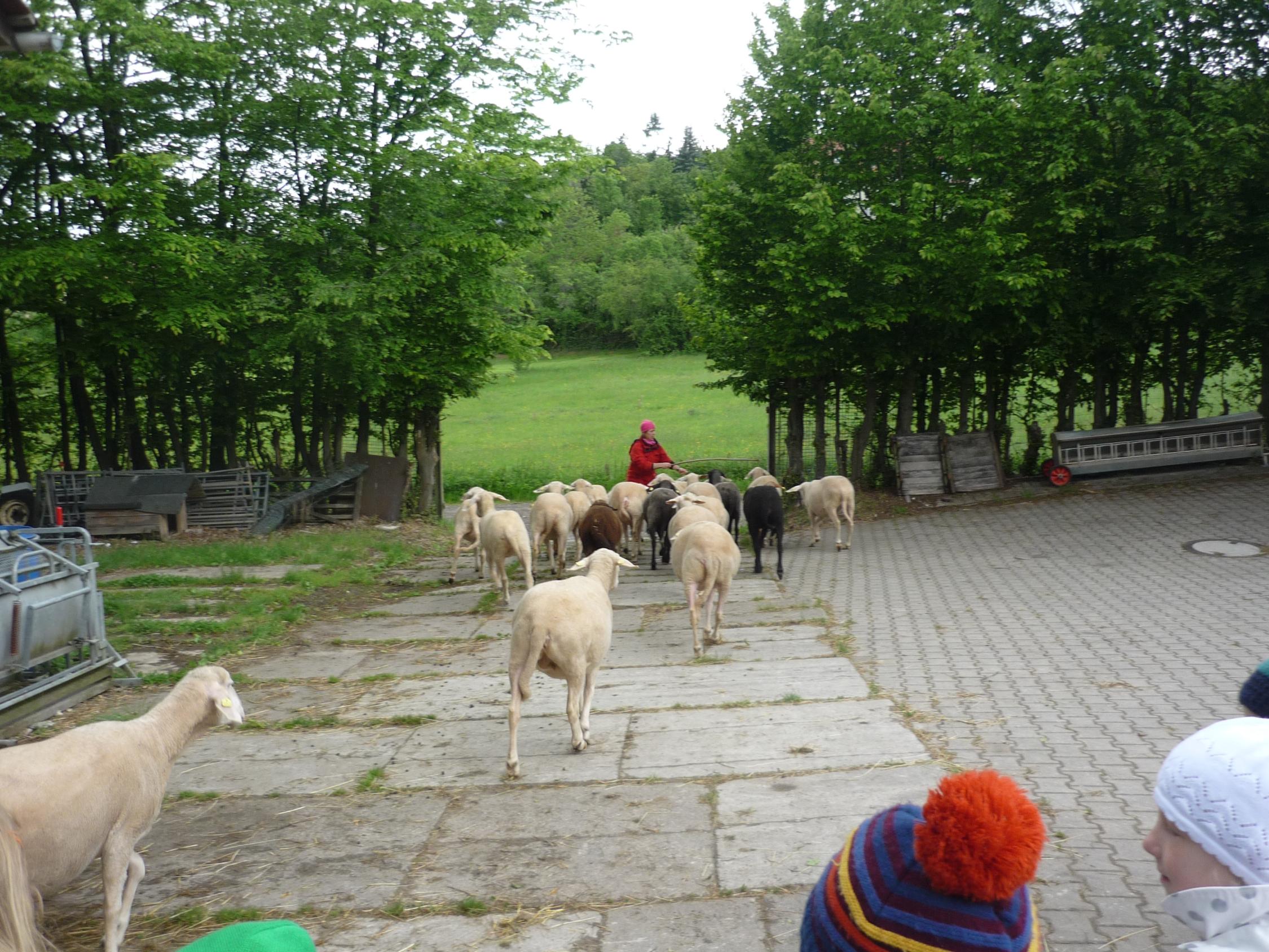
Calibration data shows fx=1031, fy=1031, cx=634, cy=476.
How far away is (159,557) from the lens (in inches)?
614

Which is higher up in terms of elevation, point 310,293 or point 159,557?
point 310,293

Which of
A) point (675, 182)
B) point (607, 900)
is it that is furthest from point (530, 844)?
point (675, 182)

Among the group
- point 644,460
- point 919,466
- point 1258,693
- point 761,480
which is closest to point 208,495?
point 644,460

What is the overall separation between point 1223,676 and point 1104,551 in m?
7.18

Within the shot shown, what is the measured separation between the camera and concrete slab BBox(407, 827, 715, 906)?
500cm

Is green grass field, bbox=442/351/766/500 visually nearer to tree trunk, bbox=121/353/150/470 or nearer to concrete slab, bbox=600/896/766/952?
tree trunk, bbox=121/353/150/470

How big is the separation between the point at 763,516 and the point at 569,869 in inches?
374

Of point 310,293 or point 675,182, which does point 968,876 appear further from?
point 675,182

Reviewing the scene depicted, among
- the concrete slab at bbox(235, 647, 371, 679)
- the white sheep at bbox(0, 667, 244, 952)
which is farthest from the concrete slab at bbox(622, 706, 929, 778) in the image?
the concrete slab at bbox(235, 647, 371, 679)

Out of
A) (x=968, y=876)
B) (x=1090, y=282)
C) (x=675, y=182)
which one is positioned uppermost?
(x=675, y=182)

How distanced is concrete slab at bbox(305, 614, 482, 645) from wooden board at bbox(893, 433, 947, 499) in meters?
11.6

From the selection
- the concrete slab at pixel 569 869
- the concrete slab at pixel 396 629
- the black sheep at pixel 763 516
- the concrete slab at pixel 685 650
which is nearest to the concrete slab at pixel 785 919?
the concrete slab at pixel 569 869

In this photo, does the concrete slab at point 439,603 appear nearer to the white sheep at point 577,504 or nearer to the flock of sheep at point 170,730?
the flock of sheep at point 170,730

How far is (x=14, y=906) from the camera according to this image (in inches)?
81.6
